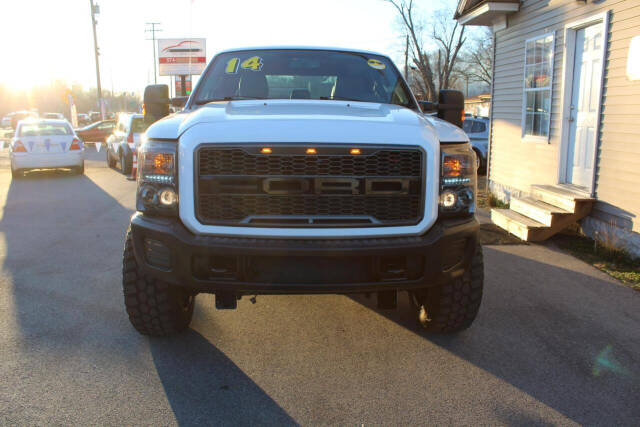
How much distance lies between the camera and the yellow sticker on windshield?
475 centimetres

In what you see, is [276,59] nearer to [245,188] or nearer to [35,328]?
[245,188]

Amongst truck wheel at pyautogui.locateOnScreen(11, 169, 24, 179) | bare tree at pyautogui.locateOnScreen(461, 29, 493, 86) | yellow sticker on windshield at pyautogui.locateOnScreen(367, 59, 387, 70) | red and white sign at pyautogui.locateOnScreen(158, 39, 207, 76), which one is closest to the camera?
yellow sticker on windshield at pyautogui.locateOnScreen(367, 59, 387, 70)

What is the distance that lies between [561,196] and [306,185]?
5503 millimetres

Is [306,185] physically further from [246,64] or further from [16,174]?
[16,174]

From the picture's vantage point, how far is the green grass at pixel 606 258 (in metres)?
5.61

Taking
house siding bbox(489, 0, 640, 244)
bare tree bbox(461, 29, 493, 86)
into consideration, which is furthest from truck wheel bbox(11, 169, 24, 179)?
bare tree bbox(461, 29, 493, 86)

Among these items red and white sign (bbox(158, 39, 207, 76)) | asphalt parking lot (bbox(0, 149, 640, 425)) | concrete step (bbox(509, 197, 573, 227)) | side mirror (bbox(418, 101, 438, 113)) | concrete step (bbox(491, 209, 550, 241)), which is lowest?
asphalt parking lot (bbox(0, 149, 640, 425))

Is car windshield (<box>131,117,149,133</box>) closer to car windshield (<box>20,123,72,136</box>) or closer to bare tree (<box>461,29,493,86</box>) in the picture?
car windshield (<box>20,123,72,136</box>)

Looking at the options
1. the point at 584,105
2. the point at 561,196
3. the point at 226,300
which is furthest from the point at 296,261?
the point at 584,105

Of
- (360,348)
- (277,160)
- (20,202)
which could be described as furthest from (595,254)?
(20,202)

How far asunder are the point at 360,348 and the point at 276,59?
2.48m

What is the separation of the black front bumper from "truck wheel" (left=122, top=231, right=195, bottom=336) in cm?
47

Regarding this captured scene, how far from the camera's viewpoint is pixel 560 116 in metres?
8.27

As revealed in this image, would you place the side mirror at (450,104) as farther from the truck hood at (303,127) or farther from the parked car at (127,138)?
the parked car at (127,138)
